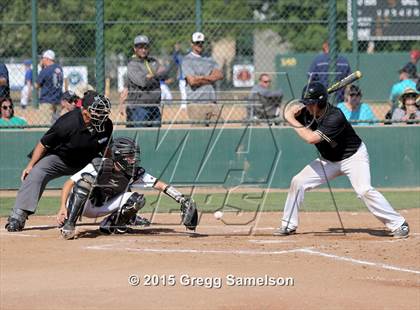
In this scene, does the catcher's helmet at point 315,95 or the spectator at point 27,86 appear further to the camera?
the spectator at point 27,86

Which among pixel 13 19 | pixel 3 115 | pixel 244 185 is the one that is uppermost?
pixel 13 19

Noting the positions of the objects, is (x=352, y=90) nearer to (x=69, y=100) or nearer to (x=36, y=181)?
(x=69, y=100)

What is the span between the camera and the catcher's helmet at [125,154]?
32.2 feet

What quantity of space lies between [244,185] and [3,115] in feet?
13.8

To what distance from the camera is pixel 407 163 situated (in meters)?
14.9

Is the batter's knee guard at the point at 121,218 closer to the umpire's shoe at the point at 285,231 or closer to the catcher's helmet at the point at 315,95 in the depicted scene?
the umpire's shoe at the point at 285,231

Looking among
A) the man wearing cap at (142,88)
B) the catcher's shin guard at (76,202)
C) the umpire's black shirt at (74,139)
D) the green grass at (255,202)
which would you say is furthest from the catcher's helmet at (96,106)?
the man wearing cap at (142,88)

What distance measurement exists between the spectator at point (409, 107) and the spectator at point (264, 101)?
7.87 feet

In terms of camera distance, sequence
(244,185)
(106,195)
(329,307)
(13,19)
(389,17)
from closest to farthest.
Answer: (329,307) → (106,195) → (244,185) → (389,17) → (13,19)

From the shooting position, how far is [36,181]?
10508mm

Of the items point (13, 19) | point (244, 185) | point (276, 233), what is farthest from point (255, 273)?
point (13, 19)

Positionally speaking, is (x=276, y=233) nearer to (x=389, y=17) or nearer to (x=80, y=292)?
(x=80, y=292)

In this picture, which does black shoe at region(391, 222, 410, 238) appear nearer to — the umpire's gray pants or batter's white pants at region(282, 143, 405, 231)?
batter's white pants at region(282, 143, 405, 231)

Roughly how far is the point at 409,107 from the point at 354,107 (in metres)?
0.98
